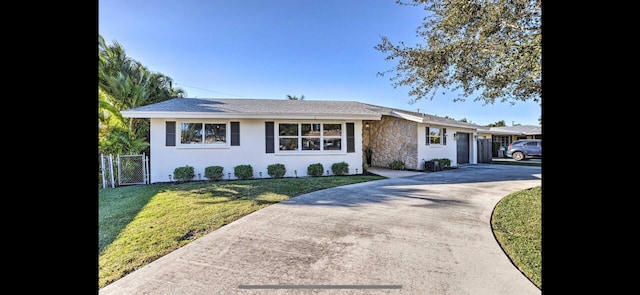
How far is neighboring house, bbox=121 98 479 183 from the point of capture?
33.7ft

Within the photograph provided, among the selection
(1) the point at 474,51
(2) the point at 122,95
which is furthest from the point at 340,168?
(2) the point at 122,95

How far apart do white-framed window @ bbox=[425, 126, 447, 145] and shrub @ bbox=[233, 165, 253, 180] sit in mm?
8962

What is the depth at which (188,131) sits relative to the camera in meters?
10.6

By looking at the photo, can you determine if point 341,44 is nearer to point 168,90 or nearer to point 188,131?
point 188,131

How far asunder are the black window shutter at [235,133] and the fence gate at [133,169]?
126 inches

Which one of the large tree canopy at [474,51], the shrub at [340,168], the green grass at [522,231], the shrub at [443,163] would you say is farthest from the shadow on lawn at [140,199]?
the shrub at [443,163]

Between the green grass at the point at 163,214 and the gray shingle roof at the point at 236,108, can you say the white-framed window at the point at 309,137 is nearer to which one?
the gray shingle roof at the point at 236,108

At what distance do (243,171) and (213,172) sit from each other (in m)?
1.11

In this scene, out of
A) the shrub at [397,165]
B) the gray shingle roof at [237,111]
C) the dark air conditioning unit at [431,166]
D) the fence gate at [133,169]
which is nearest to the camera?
the fence gate at [133,169]

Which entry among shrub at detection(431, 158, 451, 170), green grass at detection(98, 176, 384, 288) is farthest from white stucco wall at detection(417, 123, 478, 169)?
green grass at detection(98, 176, 384, 288)

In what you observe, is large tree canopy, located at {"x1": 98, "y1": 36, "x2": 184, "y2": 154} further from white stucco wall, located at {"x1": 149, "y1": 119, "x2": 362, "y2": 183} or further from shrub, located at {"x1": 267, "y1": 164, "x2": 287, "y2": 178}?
shrub, located at {"x1": 267, "y1": 164, "x2": 287, "y2": 178}

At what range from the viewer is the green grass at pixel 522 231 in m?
3.19
